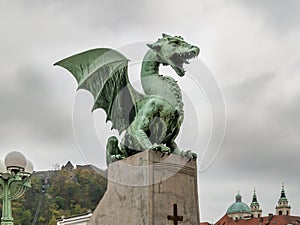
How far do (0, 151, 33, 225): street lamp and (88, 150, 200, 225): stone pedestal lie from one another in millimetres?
2939

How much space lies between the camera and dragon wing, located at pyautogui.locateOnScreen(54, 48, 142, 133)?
821cm

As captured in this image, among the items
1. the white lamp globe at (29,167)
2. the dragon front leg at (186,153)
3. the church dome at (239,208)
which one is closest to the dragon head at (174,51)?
the dragon front leg at (186,153)

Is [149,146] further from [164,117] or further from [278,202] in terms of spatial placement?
[278,202]

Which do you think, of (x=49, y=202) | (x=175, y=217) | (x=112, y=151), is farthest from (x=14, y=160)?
Answer: (x=49, y=202)

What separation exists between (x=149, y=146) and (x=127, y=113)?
0.93 metres

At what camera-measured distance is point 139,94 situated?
8125 millimetres

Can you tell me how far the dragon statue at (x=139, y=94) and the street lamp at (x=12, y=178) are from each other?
2511 mm

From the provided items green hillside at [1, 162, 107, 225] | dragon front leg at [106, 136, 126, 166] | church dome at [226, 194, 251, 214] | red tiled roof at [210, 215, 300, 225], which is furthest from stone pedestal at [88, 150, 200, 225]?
church dome at [226, 194, 251, 214]

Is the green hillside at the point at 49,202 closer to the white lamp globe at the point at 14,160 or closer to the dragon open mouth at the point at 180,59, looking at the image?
the white lamp globe at the point at 14,160

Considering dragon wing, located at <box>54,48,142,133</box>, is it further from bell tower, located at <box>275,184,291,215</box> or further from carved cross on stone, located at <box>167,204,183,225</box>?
bell tower, located at <box>275,184,291,215</box>

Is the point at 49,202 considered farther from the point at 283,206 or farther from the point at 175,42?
the point at 283,206

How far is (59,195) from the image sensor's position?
150 ft

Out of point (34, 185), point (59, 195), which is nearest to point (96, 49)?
point (59, 195)

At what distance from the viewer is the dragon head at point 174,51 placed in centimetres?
796
